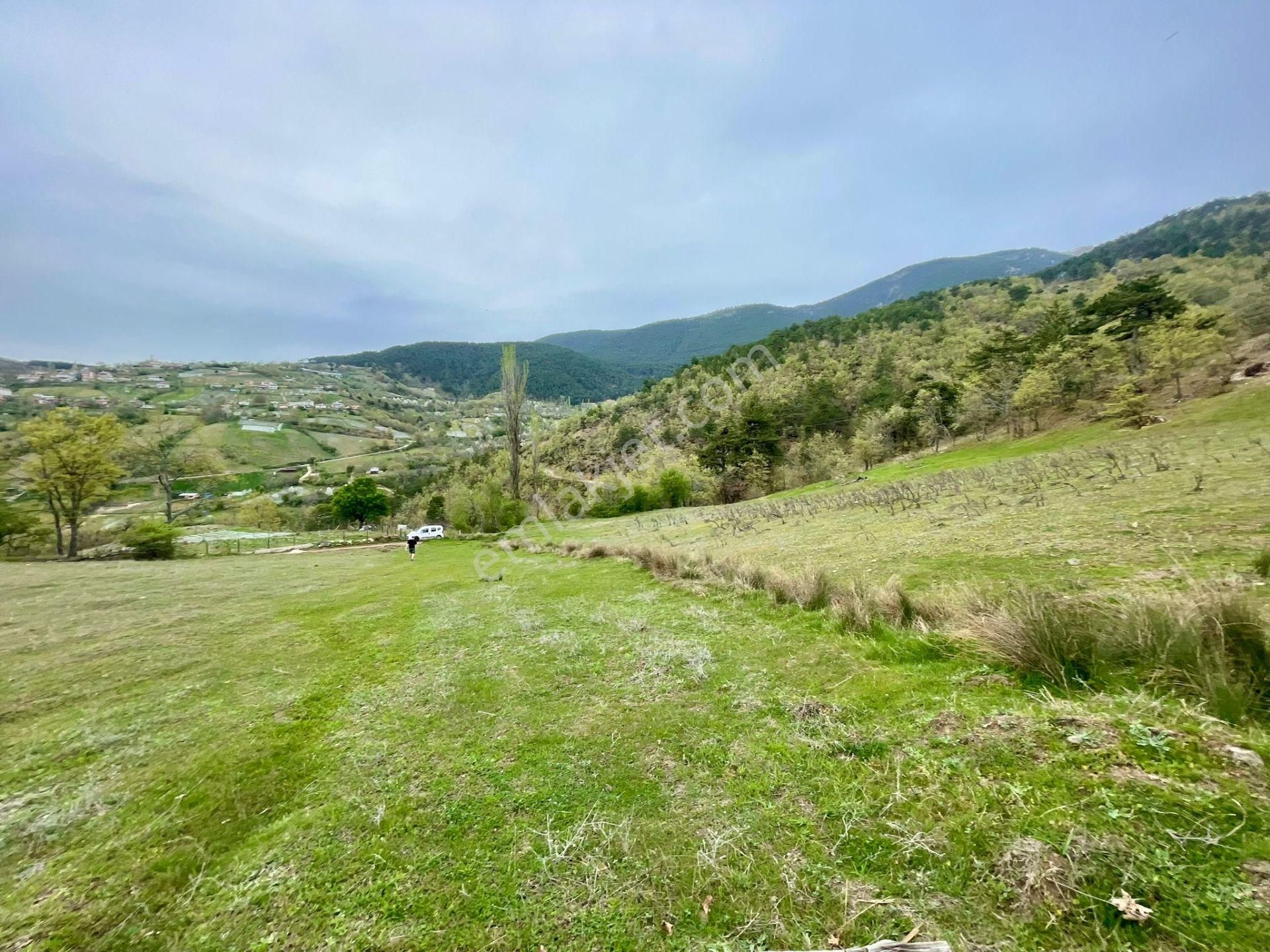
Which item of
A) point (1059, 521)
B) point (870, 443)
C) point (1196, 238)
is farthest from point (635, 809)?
point (1196, 238)

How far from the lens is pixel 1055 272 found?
12088 cm

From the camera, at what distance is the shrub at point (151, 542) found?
94.2ft

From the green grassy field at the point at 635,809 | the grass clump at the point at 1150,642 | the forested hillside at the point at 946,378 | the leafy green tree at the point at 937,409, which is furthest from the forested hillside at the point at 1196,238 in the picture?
the green grassy field at the point at 635,809

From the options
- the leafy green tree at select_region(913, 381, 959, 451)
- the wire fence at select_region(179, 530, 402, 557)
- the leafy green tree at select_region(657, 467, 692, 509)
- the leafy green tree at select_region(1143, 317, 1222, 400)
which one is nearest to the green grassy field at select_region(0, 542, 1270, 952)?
→ the wire fence at select_region(179, 530, 402, 557)

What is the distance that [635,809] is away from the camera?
10.8 feet

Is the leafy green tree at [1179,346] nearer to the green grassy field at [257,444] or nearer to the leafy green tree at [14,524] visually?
the leafy green tree at [14,524]

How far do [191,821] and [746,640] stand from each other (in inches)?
224

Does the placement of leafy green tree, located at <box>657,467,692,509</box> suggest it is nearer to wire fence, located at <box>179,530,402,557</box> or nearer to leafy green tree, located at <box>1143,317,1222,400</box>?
wire fence, located at <box>179,530,402,557</box>

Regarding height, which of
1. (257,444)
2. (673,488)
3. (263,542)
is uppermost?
(257,444)

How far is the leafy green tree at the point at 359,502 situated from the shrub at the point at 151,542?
28.0 metres

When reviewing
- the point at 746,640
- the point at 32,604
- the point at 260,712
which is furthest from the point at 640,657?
the point at 32,604

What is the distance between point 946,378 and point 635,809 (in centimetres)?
6802

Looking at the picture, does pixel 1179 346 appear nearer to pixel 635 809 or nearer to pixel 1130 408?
pixel 1130 408

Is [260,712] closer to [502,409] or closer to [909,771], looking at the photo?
[909,771]
